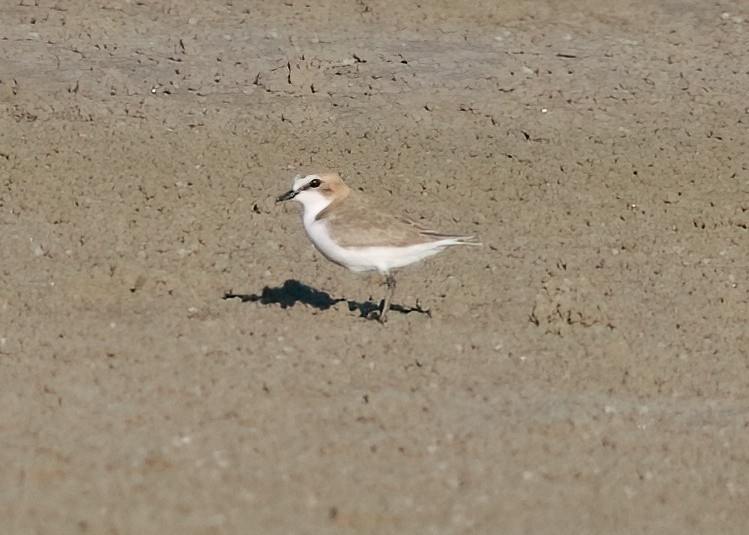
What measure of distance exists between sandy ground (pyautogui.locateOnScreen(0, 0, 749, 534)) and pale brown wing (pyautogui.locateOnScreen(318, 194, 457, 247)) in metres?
0.54

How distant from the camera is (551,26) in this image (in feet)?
51.4

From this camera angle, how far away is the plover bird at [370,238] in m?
9.56

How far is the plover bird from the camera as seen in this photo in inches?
376

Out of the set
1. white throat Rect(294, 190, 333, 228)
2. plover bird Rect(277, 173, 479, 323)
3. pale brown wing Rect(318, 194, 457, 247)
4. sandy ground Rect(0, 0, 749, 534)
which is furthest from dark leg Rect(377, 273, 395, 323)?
white throat Rect(294, 190, 333, 228)


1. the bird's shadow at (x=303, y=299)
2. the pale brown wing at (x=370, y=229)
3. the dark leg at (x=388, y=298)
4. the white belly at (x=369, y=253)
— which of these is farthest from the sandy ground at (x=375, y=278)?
the pale brown wing at (x=370, y=229)

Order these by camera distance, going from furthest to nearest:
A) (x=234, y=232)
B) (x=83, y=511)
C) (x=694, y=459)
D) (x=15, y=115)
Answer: (x=15, y=115) < (x=234, y=232) < (x=694, y=459) < (x=83, y=511)

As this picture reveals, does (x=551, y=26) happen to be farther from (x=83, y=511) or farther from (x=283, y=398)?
(x=83, y=511)

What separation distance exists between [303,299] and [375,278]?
846mm

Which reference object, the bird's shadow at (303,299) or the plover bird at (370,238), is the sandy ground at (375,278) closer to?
the bird's shadow at (303,299)

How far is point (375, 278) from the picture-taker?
1102cm

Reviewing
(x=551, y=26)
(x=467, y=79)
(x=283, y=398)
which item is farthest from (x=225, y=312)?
(x=551, y=26)

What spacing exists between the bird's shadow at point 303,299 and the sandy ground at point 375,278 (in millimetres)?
35

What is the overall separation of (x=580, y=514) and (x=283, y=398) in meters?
1.87

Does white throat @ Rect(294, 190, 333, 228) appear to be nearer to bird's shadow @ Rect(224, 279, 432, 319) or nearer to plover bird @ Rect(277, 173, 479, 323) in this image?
plover bird @ Rect(277, 173, 479, 323)
